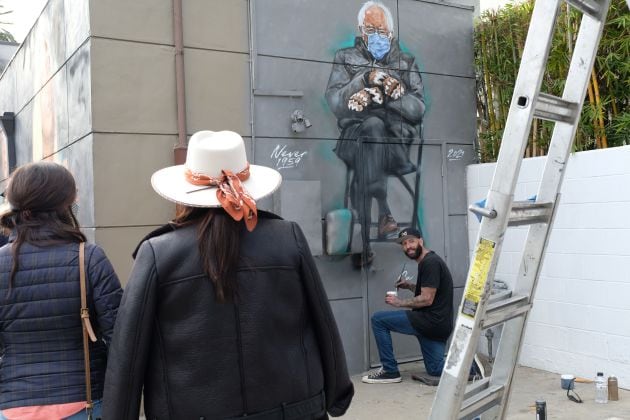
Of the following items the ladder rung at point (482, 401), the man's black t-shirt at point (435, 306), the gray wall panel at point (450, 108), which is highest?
the gray wall panel at point (450, 108)

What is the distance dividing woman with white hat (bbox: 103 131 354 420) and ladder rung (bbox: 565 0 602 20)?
1416 millimetres

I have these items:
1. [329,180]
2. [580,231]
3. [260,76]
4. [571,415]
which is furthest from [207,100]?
[571,415]

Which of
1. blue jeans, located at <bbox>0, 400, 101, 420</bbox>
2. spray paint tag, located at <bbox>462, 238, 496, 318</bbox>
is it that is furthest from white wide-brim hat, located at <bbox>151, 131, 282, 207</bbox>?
blue jeans, located at <bbox>0, 400, 101, 420</bbox>

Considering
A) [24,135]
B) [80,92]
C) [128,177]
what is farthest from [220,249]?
[24,135]

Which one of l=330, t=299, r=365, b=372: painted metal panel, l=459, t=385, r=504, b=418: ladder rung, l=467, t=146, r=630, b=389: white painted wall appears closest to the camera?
l=459, t=385, r=504, b=418: ladder rung

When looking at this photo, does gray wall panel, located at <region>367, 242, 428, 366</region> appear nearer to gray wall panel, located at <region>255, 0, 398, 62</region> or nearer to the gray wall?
the gray wall

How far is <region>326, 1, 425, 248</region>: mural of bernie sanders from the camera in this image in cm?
634

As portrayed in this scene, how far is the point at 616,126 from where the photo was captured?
5891 millimetres

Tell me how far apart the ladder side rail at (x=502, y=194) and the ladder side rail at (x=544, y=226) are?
37 cm

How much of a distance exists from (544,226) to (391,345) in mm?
3879

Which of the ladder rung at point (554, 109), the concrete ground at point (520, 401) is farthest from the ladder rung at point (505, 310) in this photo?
the concrete ground at point (520, 401)

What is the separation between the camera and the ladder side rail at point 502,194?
2.07 meters

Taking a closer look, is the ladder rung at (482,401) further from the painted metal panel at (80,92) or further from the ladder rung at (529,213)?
the painted metal panel at (80,92)

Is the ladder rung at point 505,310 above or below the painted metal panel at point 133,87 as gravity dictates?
below
